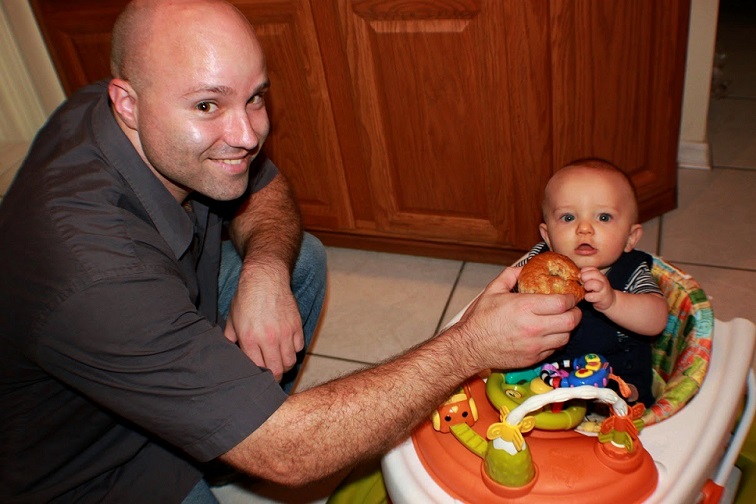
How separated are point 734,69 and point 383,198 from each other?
1674mm

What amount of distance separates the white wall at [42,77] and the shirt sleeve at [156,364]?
5.36 ft

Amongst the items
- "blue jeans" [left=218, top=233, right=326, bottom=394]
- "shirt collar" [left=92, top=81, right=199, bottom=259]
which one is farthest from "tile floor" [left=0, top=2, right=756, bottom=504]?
"shirt collar" [left=92, top=81, right=199, bottom=259]

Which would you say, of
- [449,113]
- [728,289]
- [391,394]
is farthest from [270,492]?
[728,289]

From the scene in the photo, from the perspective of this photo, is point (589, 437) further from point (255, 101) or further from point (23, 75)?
point (23, 75)

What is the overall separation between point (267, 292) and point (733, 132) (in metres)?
1.84

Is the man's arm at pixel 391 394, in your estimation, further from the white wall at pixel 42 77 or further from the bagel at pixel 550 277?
the white wall at pixel 42 77

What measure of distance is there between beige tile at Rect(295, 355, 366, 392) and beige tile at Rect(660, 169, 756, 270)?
2.95 feet

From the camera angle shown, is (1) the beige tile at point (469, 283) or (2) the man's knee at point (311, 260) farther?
(1) the beige tile at point (469, 283)

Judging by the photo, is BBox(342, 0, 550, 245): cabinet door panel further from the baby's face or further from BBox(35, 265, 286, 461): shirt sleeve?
BBox(35, 265, 286, 461): shirt sleeve

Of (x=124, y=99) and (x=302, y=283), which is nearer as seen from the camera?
(x=124, y=99)

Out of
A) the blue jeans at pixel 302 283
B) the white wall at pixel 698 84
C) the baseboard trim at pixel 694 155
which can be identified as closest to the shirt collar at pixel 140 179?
the blue jeans at pixel 302 283

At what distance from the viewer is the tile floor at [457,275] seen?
1.78 m

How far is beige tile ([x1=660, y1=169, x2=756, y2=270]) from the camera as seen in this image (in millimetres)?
1881

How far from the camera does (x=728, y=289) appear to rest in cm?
176
